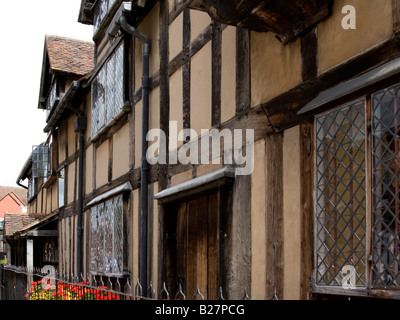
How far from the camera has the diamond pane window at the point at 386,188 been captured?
13.2ft

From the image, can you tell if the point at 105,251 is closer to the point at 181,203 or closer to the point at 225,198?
the point at 181,203

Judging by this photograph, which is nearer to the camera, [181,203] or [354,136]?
[354,136]

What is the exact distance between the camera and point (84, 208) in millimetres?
13195

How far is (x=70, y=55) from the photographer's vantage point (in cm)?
1748

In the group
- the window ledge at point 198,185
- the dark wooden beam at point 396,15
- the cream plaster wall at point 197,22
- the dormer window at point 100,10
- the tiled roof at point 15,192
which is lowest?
the window ledge at point 198,185

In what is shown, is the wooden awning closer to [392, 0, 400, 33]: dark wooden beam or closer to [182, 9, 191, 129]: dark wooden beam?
[392, 0, 400, 33]: dark wooden beam

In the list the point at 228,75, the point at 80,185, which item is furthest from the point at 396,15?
the point at 80,185

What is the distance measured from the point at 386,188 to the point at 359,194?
0.36 metres

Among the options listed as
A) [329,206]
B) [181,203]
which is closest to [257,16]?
[329,206]

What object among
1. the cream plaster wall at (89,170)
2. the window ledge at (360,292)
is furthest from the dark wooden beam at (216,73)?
the cream plaster wall at (89,170)

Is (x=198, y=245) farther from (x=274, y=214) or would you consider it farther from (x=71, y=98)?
(x=71, y=98)

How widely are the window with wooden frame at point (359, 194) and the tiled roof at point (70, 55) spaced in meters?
12.8

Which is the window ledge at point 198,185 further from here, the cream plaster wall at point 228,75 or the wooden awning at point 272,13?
the wooden awning at point 272,13
